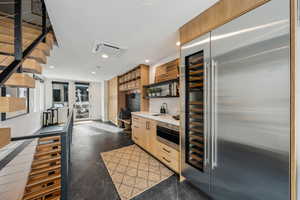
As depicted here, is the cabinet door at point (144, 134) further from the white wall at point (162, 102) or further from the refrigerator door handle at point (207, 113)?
the refrigerator door handle at point (207, 113)

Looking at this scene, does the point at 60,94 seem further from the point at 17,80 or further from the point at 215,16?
the point at 215,16

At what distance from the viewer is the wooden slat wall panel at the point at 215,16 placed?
42.3 inches

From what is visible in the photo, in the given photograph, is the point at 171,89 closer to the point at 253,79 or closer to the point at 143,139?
the point at 143,139

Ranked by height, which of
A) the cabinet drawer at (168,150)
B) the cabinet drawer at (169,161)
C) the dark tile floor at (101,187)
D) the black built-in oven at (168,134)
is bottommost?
the dark tile floor at (101,187)

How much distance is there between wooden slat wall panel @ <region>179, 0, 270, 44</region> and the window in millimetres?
7279

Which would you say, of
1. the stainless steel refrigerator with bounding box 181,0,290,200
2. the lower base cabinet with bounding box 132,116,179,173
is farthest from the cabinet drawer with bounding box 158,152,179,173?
the stainless steel refrigerator with bounding box 181,0,290,200

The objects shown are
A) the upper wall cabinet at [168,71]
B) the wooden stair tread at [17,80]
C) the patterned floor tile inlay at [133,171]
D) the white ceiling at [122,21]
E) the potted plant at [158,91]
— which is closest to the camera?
the wooden stair tread at [17,80]

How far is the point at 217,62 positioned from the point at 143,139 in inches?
92.8

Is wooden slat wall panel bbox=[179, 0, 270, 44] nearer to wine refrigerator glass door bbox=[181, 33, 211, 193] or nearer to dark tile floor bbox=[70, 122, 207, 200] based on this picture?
wine refrigerator glass door bbox=[181, 33, 211, 193]

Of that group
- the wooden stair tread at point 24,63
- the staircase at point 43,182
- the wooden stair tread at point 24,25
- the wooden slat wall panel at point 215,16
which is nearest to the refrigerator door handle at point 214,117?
the wooden slat wall panel at point 215,16

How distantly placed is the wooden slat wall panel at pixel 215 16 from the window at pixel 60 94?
7.28m

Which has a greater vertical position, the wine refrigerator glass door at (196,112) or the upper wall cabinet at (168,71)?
the upper wall cabinet at (168,71)

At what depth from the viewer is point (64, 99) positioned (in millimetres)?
6488

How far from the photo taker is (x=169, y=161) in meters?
2.06
